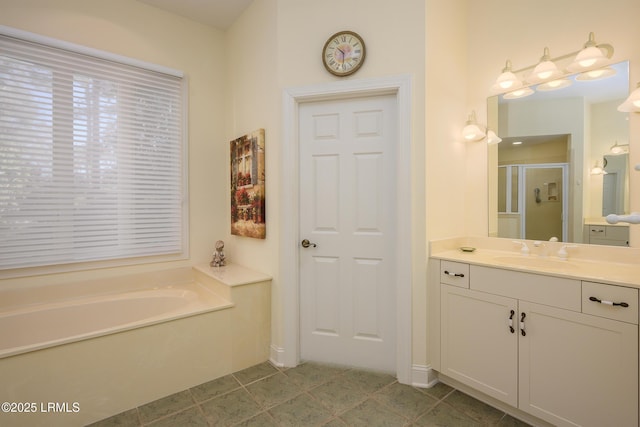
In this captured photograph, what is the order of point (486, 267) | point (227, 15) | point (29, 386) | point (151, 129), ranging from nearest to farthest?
point (29, 386) → point (486, 267) → point (151, 129) → point (227, 15)

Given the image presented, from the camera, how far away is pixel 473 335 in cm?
188

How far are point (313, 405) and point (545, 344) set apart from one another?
1343 millimetres

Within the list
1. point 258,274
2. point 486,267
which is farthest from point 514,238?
point 258,274

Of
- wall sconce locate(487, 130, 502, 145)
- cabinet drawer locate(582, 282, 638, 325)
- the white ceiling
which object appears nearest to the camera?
cabinet drawer locate(582, 282, 638, 325)

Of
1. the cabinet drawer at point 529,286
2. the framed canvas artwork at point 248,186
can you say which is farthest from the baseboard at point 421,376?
the framed canvas artwork at point 248,186

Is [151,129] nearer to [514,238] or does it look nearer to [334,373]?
[334,373]

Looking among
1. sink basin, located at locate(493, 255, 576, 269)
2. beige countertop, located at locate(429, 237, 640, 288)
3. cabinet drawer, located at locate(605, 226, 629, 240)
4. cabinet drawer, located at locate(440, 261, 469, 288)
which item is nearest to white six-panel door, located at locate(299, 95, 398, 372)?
cabinet drawer, located at locate(440, 261, 469, 288)

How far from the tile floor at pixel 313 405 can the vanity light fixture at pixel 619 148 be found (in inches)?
66.4

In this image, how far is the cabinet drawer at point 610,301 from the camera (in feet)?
4.32

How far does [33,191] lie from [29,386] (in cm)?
134

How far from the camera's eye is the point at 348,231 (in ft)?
7.58

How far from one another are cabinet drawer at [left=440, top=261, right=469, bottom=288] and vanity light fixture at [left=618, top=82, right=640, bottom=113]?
4.15 feet

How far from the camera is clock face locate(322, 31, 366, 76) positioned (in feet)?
7.07

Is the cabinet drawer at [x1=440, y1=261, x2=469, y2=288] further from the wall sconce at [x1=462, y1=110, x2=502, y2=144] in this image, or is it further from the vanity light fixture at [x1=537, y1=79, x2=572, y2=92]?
the vanity light fixture at [x1=537, y1=79, x2=572, y2=92]
